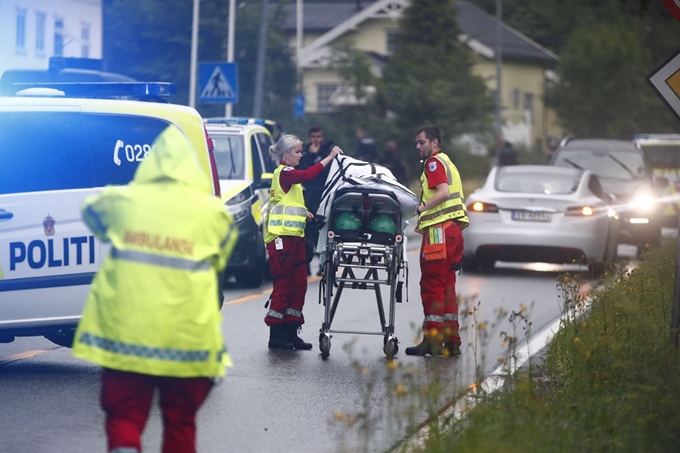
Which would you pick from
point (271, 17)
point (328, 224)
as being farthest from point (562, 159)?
point (271, 17)

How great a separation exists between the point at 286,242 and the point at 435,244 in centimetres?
116

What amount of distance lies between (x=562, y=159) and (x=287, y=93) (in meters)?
27.7

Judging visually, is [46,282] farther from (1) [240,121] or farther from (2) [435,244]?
(1) [240,121]

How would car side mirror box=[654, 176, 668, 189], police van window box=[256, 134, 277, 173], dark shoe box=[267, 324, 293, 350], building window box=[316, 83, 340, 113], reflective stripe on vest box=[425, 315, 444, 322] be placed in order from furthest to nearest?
building window box=[316, 83, 340, 113] < car side mirror box=[654, 176, 668, 189] < police van window box=[256, 134, 277, 173] < dark shoe box=[267, 324, 293, 350] < reflective stripe on vest box=[425, 315, 444, 322]

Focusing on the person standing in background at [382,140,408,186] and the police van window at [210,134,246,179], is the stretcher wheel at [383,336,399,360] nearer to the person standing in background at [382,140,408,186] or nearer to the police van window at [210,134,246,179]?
the police van window at [210,134,246,179]

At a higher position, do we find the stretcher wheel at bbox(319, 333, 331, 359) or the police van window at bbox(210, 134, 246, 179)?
the police van window at bbox(210, 134, 246, 179)

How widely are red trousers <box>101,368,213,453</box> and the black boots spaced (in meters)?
6.10

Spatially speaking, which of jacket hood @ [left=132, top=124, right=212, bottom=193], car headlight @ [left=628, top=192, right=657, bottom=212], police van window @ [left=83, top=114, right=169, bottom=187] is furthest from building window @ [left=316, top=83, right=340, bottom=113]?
jacket hood @ [left=132, top=124, right=212, bottom=193]

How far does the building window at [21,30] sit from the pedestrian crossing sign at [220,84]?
74.2ft

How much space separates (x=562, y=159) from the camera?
24.4 meters

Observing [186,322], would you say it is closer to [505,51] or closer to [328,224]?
[328,224]

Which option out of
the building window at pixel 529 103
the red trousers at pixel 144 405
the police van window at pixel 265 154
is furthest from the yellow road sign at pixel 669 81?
the building window at pixel 529 103

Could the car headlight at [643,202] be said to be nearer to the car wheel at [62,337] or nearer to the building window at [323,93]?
the car wheel at [62,337]

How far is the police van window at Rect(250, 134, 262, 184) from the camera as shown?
17.3 m
